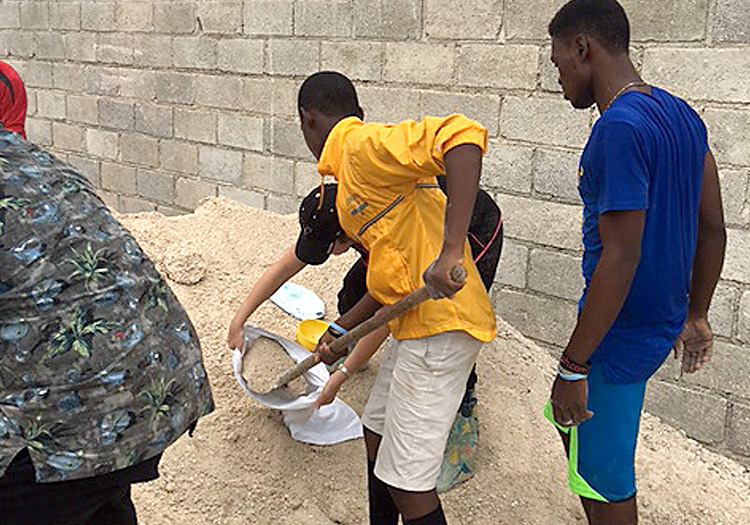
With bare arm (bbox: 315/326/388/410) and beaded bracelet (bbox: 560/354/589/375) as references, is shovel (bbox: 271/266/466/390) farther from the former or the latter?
beaded bracelet (bbox: 560/354/589/375)

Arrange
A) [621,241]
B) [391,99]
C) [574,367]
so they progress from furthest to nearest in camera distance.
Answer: [391,99] < [574,367] < [621,241]

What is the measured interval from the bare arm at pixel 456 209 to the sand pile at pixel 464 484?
1.24 metres

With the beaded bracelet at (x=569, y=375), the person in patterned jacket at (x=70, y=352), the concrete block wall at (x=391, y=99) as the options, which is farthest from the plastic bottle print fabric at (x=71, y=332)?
the concrete block wall at (x=391, y=99)

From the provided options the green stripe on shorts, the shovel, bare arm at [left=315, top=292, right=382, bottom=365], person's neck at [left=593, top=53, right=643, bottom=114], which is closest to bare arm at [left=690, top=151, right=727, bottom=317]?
person's neck at [left=593, top=53, right=643, bottom=114]

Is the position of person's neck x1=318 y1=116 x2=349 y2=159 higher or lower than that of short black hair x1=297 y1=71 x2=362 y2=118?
lower

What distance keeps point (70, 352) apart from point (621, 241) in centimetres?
119

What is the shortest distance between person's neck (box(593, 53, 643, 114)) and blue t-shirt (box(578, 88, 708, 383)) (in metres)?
0.07

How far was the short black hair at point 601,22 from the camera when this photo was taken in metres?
1.99

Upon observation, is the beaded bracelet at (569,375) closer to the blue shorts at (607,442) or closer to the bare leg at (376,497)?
the blue shorts at (607,442)

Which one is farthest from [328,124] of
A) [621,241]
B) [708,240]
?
[708,240]

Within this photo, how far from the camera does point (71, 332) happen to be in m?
1.52

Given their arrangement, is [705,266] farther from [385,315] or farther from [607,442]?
[385,315]

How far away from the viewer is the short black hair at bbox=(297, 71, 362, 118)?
2424 mm

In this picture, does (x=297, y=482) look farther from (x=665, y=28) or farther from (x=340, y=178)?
(x=665, y=28)
